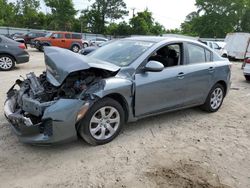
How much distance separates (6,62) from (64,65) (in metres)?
7.98

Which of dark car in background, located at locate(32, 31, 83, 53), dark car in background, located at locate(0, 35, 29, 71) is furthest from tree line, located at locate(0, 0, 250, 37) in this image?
dark car in background, located at locate(0, 35, 29, 71)

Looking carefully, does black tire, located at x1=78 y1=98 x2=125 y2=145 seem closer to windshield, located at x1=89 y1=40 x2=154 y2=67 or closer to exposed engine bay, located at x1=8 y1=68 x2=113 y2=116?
exposed engine bay, located at x1=8 y1=68 x2=113 y2=116

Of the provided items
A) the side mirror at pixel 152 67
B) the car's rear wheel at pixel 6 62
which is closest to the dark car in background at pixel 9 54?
the car's rear wheel at pixel 6 62

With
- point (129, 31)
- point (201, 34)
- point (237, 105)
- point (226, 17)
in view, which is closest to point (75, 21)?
point (129, 31)

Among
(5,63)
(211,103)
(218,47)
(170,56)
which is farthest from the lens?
(218,47)

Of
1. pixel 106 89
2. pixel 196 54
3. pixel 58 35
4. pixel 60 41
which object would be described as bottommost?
pixel 60 41

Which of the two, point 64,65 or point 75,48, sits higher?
point 64,65

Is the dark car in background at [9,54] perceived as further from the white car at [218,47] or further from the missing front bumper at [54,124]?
the white car at [218,47]

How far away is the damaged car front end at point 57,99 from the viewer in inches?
153

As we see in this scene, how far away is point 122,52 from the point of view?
520 cm

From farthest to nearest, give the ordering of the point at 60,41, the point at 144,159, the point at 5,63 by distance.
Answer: the point at 60,41 < the point at 5,63 < the point at 144,159

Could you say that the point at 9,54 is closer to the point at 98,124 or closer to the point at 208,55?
the point at 208,55

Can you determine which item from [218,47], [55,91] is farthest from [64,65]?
[218,47]

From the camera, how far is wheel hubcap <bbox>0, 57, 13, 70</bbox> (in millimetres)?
11289
